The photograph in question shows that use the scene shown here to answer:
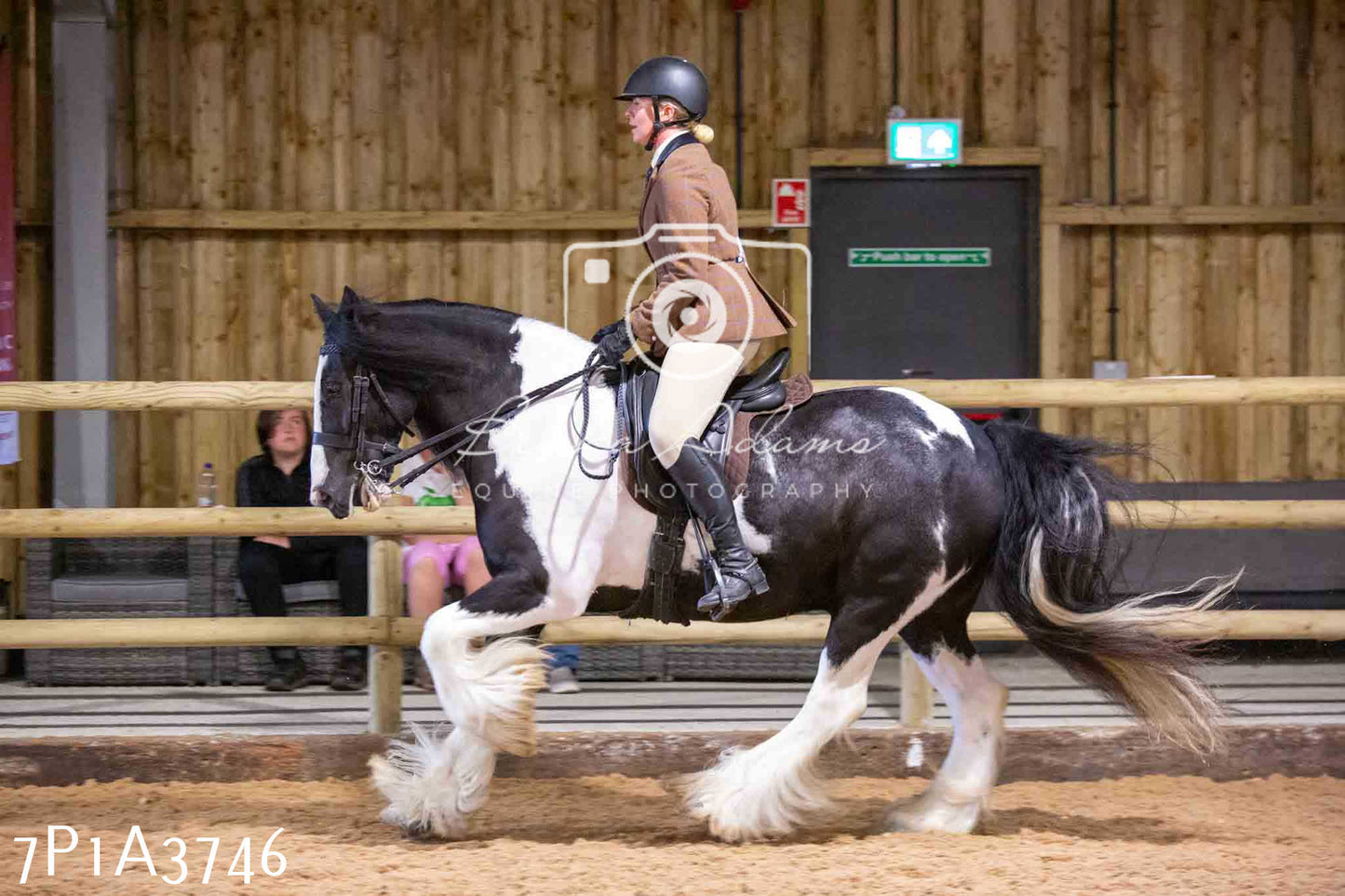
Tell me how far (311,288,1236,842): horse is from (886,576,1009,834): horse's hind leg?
0.04ft

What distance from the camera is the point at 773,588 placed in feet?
14.8

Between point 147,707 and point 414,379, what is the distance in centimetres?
274

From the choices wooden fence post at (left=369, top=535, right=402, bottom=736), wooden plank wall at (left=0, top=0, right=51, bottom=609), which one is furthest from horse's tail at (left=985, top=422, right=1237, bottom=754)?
wooden plank wall at (left=0, top=0, right=51, bottom=609)

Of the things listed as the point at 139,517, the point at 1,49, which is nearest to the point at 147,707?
the point at 139,517

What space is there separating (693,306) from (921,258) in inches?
181

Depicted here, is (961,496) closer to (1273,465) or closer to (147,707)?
Result: (147,707)

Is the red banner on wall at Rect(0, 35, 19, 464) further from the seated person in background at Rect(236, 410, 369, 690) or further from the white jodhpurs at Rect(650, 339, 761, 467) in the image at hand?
the white jodhpurs at Rect(650, 339, 761, 467)

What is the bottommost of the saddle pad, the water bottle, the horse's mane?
the water bottle

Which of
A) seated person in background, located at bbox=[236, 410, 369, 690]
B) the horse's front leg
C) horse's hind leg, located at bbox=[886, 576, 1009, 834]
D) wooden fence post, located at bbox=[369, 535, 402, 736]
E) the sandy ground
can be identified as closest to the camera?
the sandy ground

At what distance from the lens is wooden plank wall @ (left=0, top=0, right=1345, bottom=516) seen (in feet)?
27.4

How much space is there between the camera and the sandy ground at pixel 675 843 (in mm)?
4086

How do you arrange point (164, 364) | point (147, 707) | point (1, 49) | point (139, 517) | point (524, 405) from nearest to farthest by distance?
1. point (524, 405)
2. point (139, 517)
3. point (147, 707)
4. point (1, 49)
5. point (164, 364)

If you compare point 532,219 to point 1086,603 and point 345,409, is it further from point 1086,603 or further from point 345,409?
point 1086,603

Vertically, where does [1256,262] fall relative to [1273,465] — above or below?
above
